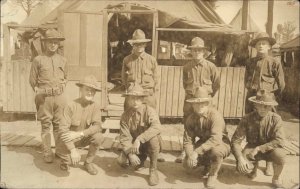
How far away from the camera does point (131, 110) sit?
390 cm

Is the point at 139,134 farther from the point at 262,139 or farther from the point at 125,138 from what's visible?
the point at 262,139

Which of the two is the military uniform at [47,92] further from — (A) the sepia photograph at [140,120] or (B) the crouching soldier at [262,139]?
(B) the crouching soldier at [262,139]

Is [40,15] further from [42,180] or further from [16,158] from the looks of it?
[42,180]

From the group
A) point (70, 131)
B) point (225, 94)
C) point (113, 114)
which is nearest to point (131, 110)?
point (70, 131)

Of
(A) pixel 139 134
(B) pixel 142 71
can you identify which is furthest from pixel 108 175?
(B) pixel 142 71

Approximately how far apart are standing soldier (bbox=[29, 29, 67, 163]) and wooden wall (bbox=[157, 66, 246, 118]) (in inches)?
105

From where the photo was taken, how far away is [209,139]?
3631mm

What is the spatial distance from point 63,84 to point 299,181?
3161mm

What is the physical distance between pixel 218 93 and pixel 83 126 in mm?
3466

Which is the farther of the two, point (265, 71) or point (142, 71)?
point (142, 71)

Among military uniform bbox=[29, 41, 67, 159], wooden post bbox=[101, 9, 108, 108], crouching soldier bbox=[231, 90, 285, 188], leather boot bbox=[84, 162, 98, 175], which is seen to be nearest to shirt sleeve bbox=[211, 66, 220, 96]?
crouching soldier bbox=[231, 90, 285, 188]

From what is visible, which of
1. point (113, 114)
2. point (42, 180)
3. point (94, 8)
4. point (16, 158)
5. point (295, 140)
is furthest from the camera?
point (94, 8)

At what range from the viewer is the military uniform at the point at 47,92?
424cm

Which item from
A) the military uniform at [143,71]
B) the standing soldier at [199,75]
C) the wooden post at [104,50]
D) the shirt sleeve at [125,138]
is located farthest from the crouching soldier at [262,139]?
the wooden post at [104,50]
